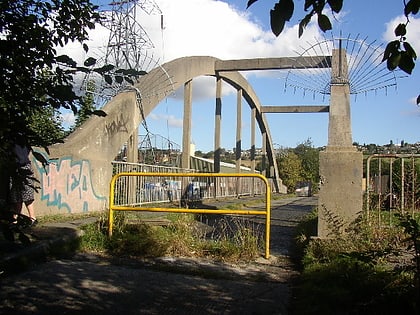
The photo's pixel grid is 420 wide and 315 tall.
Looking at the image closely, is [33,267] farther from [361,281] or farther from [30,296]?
[361,281]

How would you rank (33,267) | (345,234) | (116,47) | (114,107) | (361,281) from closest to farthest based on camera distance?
(361,281) → (33,267) → (345,234) → (114,107) → (116,47)

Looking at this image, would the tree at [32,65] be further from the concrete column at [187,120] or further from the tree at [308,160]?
the tree at [308,160]

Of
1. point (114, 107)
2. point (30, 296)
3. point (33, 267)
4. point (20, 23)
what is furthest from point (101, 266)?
point (114, 107)

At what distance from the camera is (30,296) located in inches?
183

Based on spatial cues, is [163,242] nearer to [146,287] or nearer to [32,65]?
[146,287]

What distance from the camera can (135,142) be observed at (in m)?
16.7

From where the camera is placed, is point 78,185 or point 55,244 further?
point 78,185

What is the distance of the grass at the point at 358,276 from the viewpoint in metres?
3.56

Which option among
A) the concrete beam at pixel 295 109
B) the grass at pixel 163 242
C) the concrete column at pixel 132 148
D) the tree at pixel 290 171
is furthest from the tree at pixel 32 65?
the tree at pixel 290 171

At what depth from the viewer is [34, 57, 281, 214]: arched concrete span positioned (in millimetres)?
11188

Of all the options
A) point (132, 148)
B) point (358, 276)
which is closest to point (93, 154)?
point (132, 148)

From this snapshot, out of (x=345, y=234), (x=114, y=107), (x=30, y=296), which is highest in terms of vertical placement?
(x=114, y=107)

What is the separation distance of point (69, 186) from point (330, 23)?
418 inches

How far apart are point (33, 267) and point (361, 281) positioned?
3.87m
